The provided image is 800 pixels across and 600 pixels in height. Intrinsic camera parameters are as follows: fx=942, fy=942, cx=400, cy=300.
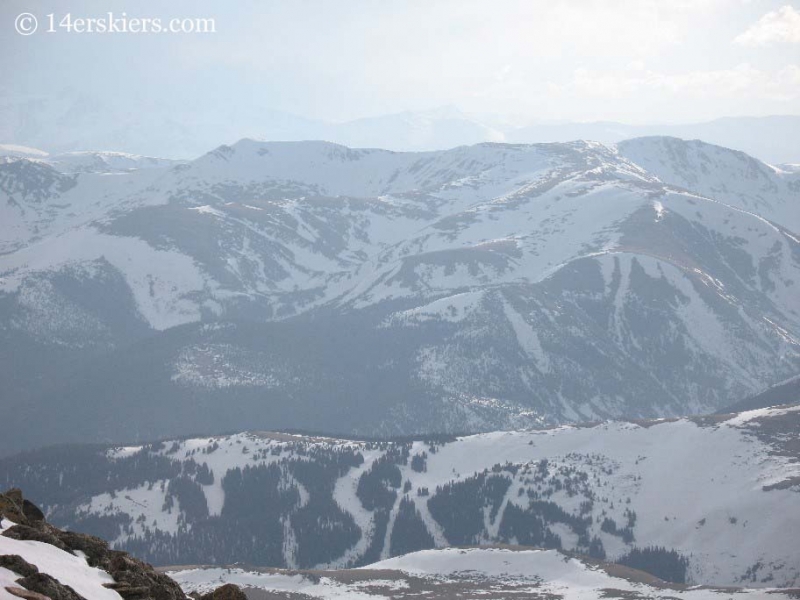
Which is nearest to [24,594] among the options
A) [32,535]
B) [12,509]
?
[32,535]

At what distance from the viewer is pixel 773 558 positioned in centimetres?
17888

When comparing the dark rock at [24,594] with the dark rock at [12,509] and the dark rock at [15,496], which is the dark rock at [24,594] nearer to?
the dark rock at [12,509]

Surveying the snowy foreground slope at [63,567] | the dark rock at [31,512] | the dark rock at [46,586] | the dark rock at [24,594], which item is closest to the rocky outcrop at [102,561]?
the dark rock at [46,586]

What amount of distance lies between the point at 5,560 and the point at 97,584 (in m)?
6.91

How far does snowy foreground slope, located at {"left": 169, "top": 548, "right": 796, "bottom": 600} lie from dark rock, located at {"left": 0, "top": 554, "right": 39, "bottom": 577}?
11065cm

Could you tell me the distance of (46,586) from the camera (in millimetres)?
44906

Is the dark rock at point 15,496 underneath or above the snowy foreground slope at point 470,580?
above

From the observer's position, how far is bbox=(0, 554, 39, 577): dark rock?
4553 cm

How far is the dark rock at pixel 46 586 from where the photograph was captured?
145 feet

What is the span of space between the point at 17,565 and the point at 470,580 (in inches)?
5165

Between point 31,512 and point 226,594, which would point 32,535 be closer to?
point 31,512

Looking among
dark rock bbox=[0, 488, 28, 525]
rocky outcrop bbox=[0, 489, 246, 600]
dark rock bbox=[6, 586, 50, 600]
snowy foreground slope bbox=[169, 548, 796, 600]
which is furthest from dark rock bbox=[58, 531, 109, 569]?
snowy foreground slope bbox=[169, 548, 796, 600]

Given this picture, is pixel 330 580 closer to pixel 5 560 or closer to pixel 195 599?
pixel 195 599

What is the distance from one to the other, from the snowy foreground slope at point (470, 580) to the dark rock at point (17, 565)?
111 meters
